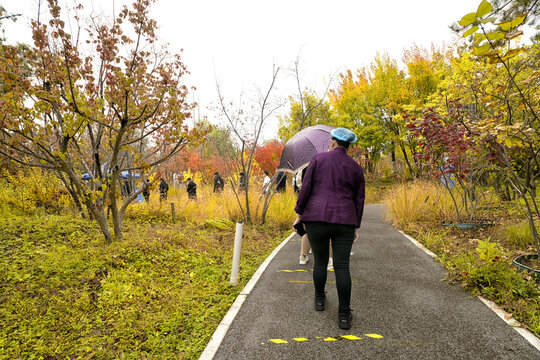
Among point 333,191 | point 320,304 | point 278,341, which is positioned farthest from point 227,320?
point 333,191

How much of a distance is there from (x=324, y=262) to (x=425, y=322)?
1.17 m

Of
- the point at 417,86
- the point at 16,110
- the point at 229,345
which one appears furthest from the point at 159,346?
the point at 417,86

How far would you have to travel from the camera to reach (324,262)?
3.12 metres

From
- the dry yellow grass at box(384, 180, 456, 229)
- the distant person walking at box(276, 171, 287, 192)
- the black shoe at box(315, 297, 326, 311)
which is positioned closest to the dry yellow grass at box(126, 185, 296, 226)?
the distant person walking at box(276, 171, 287, 192)

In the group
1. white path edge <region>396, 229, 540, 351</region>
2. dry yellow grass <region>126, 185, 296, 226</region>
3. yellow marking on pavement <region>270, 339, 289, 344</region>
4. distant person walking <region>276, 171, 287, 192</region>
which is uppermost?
distant person walking <region>276, 171, 287, 192</region>

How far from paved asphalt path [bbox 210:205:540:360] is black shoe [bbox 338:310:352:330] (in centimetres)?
4

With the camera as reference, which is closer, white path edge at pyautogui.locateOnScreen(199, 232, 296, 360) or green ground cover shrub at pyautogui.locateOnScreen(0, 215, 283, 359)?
white path edge at pyautogui.locateOnScreen(199, 232, 296, 360)

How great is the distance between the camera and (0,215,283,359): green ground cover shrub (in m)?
2.77

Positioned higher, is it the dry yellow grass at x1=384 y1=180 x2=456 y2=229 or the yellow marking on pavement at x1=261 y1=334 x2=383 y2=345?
the dry yellow grass at x1=384 y1=180 x2=456 y2=229

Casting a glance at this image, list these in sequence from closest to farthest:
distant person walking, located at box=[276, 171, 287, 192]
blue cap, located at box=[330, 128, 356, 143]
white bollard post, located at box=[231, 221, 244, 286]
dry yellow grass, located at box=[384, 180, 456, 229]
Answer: blue cap, located at box=[330, 128, 356, 143]
white bollard post, located at box=[231, 221, 244, 286]
dry yellow grass, located at box=[384, 180, 456, 229]
distant person walking, located at box=[276, 171, 287, 192]

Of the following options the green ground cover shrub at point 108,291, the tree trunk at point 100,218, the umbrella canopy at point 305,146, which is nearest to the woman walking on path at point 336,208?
the green ground cover shrub at point 108,291

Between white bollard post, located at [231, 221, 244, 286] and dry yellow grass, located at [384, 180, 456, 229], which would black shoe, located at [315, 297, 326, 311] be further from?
dry yellow grass, located at [384, 180, 456, 229]

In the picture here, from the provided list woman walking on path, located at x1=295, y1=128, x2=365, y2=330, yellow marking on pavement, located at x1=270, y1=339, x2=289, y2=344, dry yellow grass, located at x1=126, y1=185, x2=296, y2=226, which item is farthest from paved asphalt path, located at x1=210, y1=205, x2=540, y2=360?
dry yellow grass, located at x1=126, y1=185, x2=296, y2=226

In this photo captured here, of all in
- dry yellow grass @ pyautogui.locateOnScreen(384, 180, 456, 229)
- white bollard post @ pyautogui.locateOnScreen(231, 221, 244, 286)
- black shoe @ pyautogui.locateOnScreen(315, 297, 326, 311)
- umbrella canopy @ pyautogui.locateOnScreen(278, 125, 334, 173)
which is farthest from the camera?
dry yellow grass @ pyautogui.locateOnScreen(384, 180, 456, 229)
